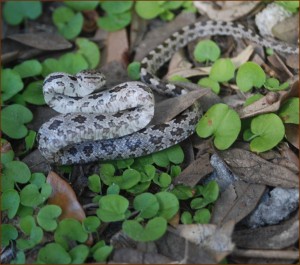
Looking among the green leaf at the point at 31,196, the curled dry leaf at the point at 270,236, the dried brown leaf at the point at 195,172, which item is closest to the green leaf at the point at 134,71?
the dried brown leaf at the point at 195,172

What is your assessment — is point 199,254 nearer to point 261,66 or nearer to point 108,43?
point 261,66

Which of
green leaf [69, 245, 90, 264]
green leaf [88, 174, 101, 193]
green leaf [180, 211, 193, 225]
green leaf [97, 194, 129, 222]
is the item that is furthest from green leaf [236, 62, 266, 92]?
green leaf [69, 245, 90, 264]

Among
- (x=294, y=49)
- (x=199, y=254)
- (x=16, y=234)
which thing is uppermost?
(x=294, y=49)

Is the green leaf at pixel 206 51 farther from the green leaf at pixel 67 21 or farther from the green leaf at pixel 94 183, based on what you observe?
the green leaf at pixel 94 183

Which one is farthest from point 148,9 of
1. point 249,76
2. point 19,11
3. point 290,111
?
point 290,111

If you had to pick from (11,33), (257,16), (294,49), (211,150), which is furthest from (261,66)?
(11,33)

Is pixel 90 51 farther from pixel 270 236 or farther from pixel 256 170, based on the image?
pixel 270 236
